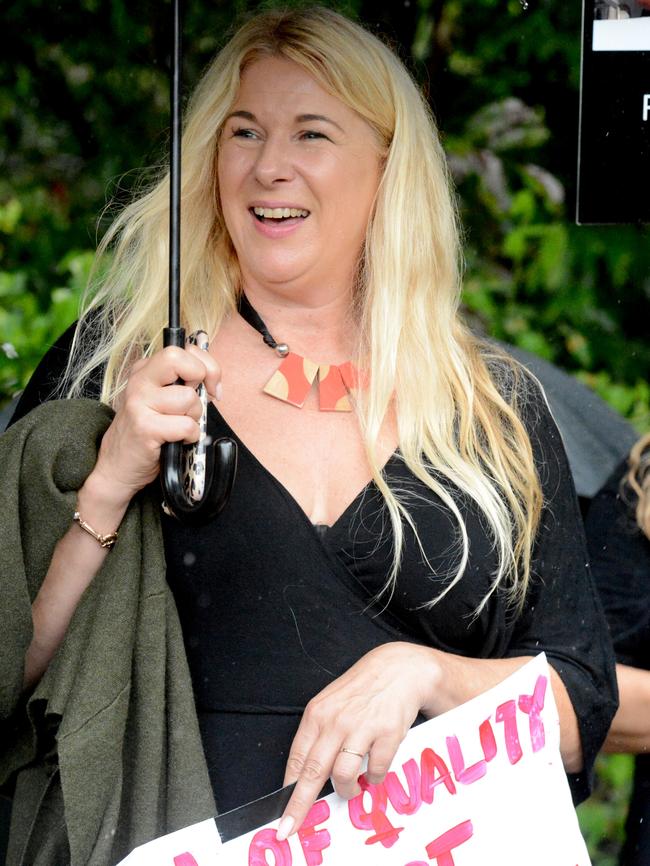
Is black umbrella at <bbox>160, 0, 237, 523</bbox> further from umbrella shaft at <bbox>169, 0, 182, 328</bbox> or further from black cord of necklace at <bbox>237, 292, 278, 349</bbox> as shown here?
black cord of necklace at <bbox>237, 292, 278, 349</bbox>

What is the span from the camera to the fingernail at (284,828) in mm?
1573

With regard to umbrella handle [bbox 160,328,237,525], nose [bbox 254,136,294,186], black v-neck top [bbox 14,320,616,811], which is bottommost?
black v-neck top [bbox 14,320,616,811]

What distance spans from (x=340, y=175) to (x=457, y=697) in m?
0.75

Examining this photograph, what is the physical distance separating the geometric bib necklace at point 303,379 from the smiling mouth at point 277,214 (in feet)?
0.49

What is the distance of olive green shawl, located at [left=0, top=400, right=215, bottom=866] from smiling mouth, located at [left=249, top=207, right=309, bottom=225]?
1.22ft

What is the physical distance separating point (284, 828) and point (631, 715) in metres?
0.79

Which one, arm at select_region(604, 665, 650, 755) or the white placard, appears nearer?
the white placard

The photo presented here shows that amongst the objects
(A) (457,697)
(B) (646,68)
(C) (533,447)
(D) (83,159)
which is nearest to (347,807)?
(A) (457,697)

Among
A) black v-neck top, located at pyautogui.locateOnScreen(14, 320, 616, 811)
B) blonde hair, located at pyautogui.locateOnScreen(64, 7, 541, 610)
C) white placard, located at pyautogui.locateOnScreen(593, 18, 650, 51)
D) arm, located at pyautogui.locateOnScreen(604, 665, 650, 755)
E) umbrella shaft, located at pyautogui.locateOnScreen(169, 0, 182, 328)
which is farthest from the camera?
arm, located at pyautogui.locateOnScreen(604, 665, 650, 755)

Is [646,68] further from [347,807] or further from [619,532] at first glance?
[347,807]

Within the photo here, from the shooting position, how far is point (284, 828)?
157 centimetres

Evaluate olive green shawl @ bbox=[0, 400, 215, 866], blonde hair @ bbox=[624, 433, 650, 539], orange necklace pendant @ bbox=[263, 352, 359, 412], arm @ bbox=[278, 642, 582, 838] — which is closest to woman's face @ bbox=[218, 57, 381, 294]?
orange necklace pendant @ bbox=[263, 352, 359, 412]

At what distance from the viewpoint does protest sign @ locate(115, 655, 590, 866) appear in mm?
1603

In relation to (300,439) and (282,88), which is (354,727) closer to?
(300,439)
